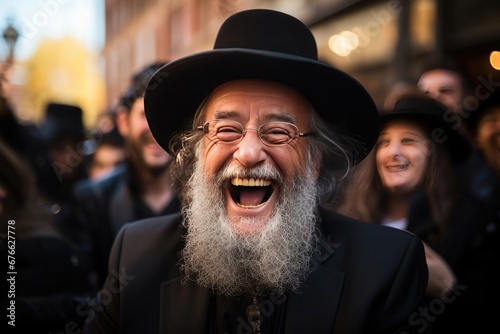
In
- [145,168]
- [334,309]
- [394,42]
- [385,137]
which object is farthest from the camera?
[394,42]

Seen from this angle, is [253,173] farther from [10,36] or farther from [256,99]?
[10,36]

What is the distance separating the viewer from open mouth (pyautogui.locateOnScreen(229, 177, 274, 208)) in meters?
2.33

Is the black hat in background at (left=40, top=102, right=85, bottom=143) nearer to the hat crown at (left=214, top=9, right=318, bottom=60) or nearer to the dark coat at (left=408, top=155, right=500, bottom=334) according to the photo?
the hat crown at (left=214, top=9, right=318, bottom=60)

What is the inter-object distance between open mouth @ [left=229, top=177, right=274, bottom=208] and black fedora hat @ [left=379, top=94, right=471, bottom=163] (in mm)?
708

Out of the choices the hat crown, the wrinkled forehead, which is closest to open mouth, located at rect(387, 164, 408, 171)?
the wrinkled forehead

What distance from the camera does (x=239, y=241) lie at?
2.32 m

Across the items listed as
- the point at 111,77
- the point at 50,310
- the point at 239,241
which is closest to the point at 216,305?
the point at 239,241

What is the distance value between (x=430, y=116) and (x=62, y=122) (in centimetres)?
495

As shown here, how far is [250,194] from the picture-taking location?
92.9 inches

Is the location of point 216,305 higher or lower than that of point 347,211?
lower

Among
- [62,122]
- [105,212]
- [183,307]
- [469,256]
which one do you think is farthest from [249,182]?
[62,122]

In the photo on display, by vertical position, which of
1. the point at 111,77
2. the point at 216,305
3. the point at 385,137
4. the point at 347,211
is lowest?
the point at 111,77

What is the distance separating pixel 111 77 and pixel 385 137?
1530 inches

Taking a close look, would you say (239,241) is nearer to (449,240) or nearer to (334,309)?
(334,309)
